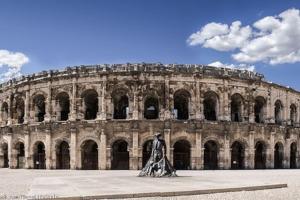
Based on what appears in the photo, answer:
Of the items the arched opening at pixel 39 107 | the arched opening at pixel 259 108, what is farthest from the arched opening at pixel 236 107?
the arched opening at pixel 39 107

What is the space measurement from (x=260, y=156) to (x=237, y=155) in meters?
2.28

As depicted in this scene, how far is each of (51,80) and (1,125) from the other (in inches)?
337

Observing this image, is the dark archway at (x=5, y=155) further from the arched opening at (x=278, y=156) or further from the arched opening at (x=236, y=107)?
the arched opening at (x=278, y=156)

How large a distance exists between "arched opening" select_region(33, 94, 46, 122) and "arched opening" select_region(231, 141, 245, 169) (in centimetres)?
1560

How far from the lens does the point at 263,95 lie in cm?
3491

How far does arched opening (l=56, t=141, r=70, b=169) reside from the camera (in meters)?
33.1

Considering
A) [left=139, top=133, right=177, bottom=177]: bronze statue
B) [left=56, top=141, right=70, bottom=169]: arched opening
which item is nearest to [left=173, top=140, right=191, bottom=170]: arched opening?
[left=56, top=141, right=70, bottom=169]: arched opening

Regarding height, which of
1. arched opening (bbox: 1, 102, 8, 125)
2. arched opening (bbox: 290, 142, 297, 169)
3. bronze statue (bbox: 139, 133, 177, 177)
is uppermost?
arched opening (bbox: 1, 102, 8, 125)

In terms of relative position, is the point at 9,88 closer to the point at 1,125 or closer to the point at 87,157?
the point at 1,125

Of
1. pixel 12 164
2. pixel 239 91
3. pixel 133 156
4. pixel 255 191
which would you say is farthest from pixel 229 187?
pixel 12 164

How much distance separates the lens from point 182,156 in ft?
107

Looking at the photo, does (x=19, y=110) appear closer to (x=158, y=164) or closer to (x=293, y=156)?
(x=158, y=164)

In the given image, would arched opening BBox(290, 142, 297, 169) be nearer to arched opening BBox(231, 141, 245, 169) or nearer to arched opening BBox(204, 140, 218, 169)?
arched opening BBox(231, 141, 245, 169)

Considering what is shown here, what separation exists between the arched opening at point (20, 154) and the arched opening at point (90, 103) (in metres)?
6.35
